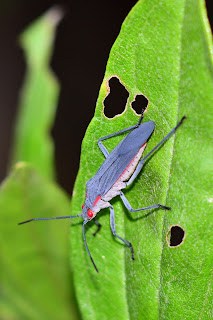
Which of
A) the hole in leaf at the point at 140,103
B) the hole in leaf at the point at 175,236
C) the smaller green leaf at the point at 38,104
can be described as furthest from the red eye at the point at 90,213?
the smaller green leaf at the point at 38,104

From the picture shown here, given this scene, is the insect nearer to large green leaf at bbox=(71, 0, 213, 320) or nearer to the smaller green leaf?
large green leaf at bbox=(71, 0, 213, 320)

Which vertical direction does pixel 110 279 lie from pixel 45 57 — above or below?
below

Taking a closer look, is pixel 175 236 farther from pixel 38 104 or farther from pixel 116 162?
pixel 38 104

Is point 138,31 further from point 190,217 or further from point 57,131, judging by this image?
point 57,131

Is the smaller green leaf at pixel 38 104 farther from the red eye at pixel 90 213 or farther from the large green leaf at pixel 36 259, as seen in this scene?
the red eye at pixel 90 213

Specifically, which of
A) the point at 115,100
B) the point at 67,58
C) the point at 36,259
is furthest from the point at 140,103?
the point at 67,58

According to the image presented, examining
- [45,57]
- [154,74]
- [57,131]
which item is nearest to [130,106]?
[154,74]
